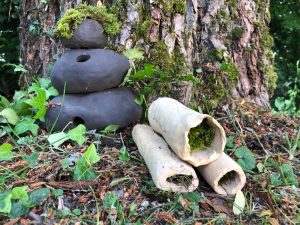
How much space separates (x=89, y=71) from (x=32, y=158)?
549 mm

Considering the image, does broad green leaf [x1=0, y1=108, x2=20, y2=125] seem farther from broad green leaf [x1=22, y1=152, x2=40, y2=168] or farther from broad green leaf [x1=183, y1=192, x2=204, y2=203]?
broad green leaf [x1=183, y1=192, x2=204, y2=203]

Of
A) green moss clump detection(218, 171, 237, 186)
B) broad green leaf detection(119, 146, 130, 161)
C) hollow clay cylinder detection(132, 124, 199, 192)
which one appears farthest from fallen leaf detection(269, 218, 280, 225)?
broad green leaf detection(119, 146, 130, 161)

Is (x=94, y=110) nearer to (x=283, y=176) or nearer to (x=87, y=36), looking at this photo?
(x=87, y=36)

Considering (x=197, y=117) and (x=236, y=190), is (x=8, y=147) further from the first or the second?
(x=236, y=190)

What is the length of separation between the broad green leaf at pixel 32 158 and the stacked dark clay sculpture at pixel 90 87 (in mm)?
327

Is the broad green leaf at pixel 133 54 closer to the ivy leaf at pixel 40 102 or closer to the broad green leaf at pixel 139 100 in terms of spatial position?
the broad green leaf at pixel 139 100

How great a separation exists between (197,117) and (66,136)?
0.79 metres

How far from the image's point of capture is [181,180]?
181 cm

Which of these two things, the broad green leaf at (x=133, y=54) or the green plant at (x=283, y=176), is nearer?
the green plant at (x=283, y=176)

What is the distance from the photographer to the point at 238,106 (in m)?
2.67

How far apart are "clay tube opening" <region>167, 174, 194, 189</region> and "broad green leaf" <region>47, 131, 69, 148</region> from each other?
0.65 meters

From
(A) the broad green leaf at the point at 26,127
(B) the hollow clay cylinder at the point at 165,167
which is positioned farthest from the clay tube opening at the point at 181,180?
(A) the broad green leaf at the point at 26,127

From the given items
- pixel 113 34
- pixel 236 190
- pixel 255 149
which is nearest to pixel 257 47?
pixel 255 149

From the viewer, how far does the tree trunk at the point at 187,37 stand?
247 cm
